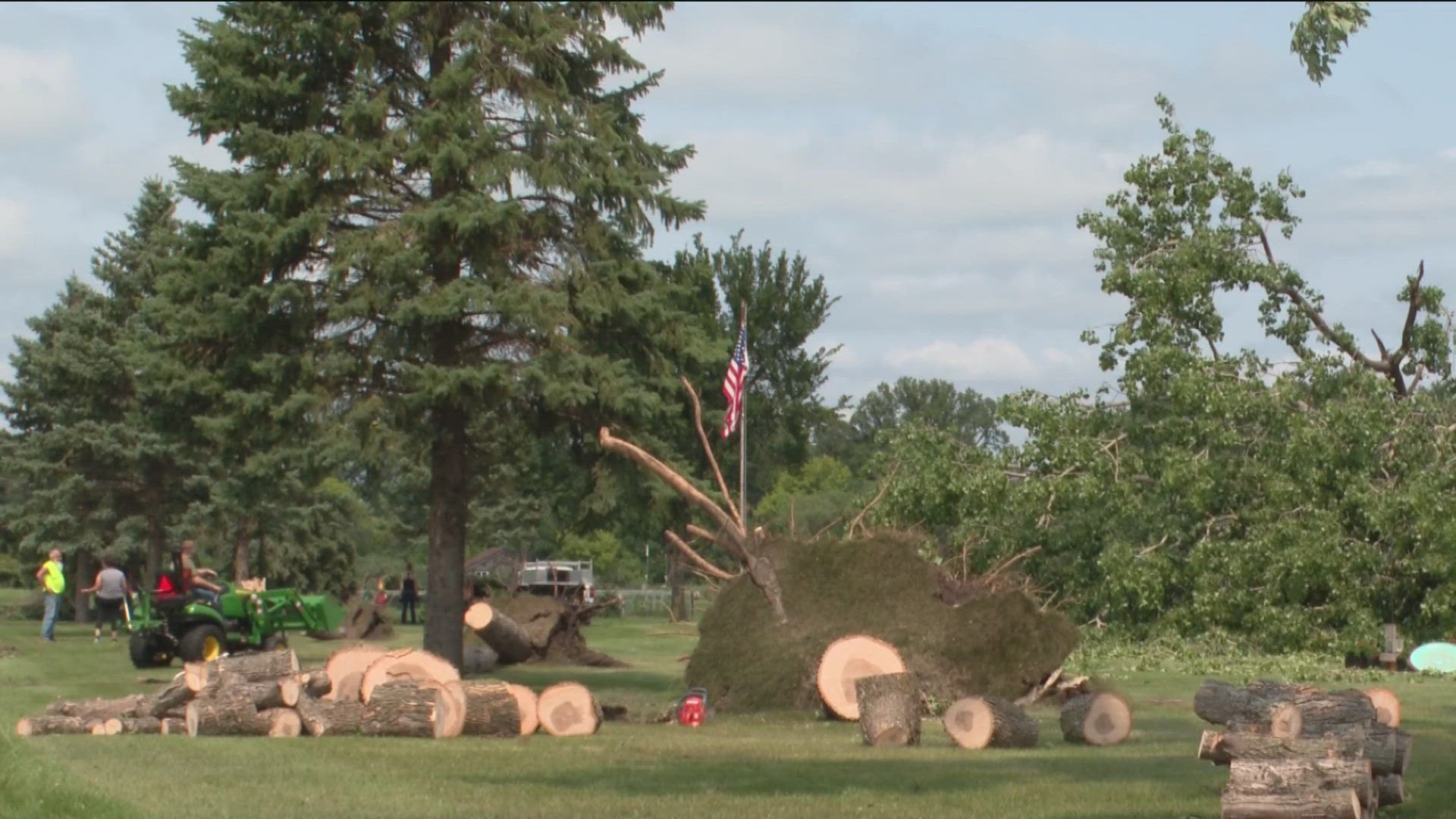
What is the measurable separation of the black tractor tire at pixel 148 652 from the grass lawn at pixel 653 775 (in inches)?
264

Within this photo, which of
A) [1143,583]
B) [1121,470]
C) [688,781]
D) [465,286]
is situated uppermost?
[465,286]

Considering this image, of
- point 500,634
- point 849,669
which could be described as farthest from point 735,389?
point 849,669

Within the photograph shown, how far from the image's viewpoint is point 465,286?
2123cm

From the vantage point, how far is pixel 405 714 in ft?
52.6

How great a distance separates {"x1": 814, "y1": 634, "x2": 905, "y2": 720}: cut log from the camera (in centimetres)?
1794

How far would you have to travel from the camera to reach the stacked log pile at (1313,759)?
915 centimetres

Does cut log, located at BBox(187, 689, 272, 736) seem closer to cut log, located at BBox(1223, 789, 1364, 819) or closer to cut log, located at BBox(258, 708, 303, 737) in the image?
cut log, located at BBox(258, 708, 303, 737)

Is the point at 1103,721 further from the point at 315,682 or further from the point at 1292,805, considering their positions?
the point at 315,682

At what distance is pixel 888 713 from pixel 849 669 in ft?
7.94

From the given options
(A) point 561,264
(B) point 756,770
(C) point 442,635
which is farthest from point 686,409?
(B) point 756,770

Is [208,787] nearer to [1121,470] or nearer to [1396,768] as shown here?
[1396,768]

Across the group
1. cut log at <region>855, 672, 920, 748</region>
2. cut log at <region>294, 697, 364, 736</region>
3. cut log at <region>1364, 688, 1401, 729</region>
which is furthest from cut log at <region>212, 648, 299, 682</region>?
cut log at <region>1364, 688, 1401, 729</region>

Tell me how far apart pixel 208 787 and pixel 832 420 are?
3260 centimetres

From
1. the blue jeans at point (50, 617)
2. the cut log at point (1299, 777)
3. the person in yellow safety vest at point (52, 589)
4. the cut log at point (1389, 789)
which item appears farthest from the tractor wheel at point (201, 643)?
the cut log at point (1299, 777)
